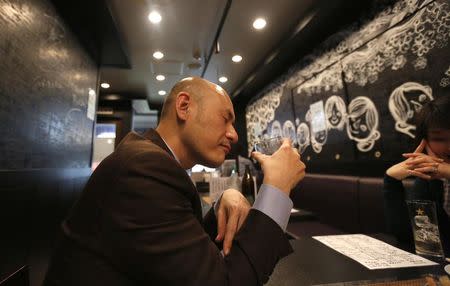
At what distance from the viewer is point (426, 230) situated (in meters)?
0.89

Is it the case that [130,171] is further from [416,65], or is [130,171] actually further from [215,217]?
[416,65]

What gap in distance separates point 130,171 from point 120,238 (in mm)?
141

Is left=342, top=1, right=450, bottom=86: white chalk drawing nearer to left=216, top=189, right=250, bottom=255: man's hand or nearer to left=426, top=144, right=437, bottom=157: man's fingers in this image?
left=426, top=144, right=437, bottom=157: man's fingers

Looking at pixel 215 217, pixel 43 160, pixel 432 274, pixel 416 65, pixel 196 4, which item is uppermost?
pixel 196 4

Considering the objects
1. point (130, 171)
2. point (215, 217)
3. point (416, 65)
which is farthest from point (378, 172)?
point (130, 171)

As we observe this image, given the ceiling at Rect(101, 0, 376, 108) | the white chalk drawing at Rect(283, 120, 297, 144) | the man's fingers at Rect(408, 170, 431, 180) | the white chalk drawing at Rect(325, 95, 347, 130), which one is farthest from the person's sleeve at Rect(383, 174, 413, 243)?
the white chalk drawing at Rect(283, 120, 297, 144)

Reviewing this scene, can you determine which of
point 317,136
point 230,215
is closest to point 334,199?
point 317,136

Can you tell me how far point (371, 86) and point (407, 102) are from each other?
0.44 metres

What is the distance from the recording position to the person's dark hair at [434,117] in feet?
3.70

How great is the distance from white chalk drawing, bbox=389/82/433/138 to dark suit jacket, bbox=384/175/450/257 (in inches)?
31.8

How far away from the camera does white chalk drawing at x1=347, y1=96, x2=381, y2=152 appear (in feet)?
7.49

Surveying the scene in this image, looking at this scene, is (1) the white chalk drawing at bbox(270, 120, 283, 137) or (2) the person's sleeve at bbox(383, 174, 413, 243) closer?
(2) the person's sleeve at bbox(383, 174, 413, 243)

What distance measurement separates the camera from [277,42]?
339 centimetres

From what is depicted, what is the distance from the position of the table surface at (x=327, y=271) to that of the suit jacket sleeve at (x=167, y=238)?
0.71ft
